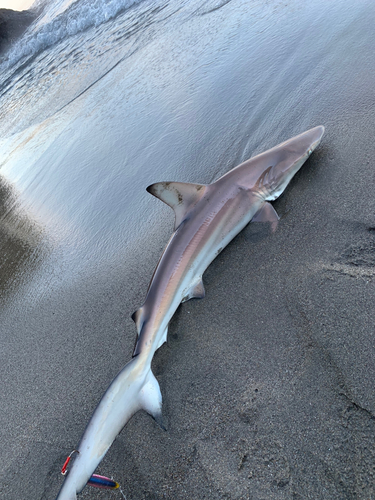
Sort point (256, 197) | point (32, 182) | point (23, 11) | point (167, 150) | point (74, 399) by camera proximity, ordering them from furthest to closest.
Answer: point (23, 11), point (32, 182), point (167, 150), point (256, 197), point (74, 399)

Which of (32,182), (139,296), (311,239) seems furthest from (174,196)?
(32,182)

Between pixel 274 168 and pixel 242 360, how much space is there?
1.69m

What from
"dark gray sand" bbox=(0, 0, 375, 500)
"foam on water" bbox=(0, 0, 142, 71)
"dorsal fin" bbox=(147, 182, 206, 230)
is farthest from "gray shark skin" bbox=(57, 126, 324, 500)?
"foam on water" bbox=(0, 0, 142, 71)

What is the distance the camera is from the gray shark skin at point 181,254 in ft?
5.62

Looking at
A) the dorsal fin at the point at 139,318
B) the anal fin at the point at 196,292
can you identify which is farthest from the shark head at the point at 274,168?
the dorsal fin at the point at 139,318

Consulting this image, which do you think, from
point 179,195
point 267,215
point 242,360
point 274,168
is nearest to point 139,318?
point 242,360

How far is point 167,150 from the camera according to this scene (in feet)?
13.9

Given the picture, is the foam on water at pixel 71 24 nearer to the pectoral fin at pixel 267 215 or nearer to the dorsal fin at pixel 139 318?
the pectoral fin at pixel 267 215

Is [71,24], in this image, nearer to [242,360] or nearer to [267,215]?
[267,215]

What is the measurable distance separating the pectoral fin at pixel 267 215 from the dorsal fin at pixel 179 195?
52 centimetres

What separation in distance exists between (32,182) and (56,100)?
3.34 m

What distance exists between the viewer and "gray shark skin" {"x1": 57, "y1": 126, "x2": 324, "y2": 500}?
171 centimetres

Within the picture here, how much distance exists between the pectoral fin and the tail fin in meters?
1.55

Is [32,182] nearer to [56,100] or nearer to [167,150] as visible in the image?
[167,150]
